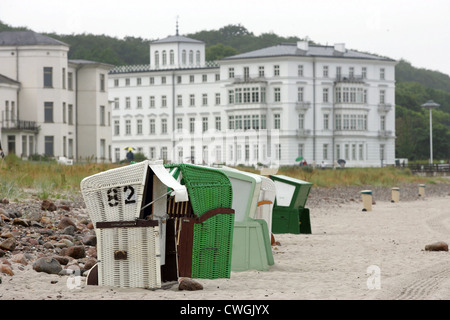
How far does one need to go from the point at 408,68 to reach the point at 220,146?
6839 centimetres

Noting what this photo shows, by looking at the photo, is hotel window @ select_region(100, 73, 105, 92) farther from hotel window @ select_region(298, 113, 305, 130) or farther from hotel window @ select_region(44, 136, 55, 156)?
hotel window @ select_region(298, 113, 305, 130)

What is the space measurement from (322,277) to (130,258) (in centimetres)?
230

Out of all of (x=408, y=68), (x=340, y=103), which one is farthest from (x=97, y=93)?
(x=408, y=68)

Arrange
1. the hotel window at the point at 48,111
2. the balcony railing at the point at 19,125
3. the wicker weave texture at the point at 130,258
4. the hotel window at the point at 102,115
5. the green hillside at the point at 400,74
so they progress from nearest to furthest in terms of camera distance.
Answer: the wicker weave texture at the point at 130,258
the balcony railing at the point at 19,125
the hotel window at the point at 48,111
the hotel window at the point at 102,115
the green hillside at the point at 400,74

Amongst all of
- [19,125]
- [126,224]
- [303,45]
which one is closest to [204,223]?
[126,224]

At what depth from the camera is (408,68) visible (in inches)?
5689

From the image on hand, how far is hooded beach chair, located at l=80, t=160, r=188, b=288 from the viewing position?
271 inches

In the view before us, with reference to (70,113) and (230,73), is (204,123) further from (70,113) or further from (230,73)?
(70,113)

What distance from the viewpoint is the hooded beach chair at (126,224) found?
271 inches

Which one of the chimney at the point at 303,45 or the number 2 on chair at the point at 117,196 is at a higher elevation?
the chimney at the point at 303,45

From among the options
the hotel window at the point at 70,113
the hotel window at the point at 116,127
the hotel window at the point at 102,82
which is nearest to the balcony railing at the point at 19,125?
the hotel window at the point at 70,113

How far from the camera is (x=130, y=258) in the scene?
6.99 metres

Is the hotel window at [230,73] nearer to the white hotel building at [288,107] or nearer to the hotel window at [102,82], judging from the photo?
the white hotel building at [288,107]

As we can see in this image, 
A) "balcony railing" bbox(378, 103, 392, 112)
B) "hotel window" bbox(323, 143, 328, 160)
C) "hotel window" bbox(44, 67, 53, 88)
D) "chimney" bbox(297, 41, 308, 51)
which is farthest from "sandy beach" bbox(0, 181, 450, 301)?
"balcony railing" bbox(378, 103, 392, 112)
